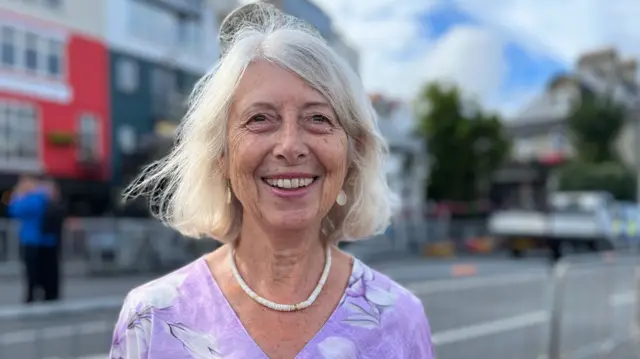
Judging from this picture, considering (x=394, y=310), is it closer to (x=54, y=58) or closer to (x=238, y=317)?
(x=238, y=317)

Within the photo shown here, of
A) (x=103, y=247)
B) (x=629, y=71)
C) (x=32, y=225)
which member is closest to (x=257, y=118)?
(x=32, y=225)

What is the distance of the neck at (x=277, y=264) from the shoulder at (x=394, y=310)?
4.8 inches

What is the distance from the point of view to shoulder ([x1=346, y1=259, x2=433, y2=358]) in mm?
1438

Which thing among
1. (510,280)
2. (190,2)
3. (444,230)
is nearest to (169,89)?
(190,2)

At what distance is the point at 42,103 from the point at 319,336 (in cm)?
1337

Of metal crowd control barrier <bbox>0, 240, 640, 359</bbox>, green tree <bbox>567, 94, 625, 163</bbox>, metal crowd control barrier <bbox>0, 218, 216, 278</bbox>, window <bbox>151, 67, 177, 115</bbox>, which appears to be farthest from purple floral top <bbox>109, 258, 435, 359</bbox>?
green tree <bbox>567, 94, 625, 163</bbox>

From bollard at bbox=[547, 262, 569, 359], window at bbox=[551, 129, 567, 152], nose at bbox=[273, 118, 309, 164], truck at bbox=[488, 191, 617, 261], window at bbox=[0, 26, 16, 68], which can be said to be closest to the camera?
nose at bbox=[273, 118, 309, 164]

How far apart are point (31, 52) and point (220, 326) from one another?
42.2 feet

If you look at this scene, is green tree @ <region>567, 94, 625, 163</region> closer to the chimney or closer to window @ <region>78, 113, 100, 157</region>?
the chimney

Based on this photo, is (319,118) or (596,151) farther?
(596,151)

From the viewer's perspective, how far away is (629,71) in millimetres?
39938

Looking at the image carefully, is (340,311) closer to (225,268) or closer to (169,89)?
(225,268)

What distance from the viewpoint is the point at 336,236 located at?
5.41 ft

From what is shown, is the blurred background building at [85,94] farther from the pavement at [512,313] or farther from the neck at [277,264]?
the neck at [277,264]
